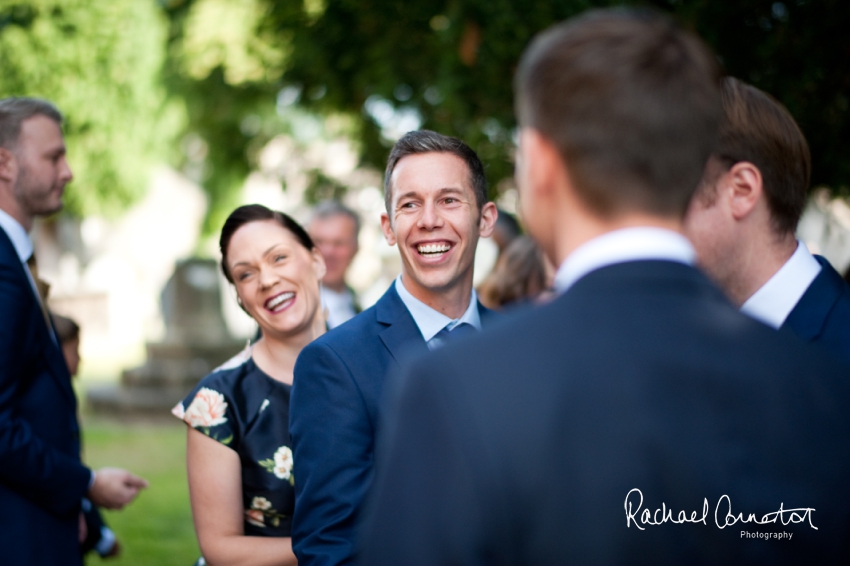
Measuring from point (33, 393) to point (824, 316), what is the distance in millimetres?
3086

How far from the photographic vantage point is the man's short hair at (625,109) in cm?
126

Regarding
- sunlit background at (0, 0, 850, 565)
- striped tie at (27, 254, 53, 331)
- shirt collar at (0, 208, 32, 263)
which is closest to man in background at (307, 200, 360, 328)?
sunlit background at (0, 0, 850, 565)

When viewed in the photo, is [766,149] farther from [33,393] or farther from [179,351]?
[179,351]

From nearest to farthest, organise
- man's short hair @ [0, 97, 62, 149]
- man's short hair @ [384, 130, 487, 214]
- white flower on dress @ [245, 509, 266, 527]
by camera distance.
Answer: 1. man's short hair @ [384, 130, 487, 214]
2. white flower on dress @ [245, 509, 266, 527]
3. man's short hair @ [0, 97, 62, 149]

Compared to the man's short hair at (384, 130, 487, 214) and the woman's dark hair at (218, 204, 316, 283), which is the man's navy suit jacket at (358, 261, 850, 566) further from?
the woman's dark hair at (218, 204, 316, 283)

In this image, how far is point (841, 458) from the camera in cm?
130

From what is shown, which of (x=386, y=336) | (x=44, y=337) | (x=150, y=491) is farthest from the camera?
(x=150, y=491)

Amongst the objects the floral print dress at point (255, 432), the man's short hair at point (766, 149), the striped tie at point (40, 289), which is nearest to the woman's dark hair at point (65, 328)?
the striped tie at point (40, 289)

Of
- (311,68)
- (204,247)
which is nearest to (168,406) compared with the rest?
(311,68)

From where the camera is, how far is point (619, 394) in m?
1.18

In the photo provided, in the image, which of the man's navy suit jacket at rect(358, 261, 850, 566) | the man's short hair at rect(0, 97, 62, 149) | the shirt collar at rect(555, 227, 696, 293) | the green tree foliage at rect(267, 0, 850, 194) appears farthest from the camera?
the green tree foliage at rect(267, 0, 850, 194)

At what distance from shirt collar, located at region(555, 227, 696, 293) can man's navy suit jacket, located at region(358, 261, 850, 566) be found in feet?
0.06

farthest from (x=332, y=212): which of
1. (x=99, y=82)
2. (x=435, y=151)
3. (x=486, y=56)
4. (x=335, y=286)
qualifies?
(x=99, y=82)

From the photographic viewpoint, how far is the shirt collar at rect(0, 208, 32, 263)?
3477mm
